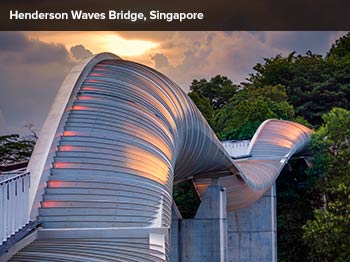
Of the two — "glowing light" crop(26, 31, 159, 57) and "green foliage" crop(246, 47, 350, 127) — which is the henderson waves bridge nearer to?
"glowing light" crop(26, 31, 159, 57)

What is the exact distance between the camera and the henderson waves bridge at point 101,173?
224 inches

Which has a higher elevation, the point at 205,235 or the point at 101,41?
the point at 101,41

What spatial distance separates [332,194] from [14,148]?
8.05 meters

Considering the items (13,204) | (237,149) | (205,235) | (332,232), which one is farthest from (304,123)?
(13,204)

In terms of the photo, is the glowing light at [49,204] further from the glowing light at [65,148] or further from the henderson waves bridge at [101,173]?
the glowing light at [65,148]

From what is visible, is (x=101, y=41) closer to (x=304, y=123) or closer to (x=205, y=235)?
(x=205, y=235)

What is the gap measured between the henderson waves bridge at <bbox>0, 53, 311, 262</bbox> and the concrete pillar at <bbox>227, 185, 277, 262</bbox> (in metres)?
7.43

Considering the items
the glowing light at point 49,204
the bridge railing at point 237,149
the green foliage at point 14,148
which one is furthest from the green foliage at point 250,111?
the glowing light at point 49,204

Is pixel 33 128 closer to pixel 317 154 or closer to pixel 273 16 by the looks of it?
pixel 273 16

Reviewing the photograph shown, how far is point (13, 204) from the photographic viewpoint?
5051mm

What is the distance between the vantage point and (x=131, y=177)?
23.0 ft

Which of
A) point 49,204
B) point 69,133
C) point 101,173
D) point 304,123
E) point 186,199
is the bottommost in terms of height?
point 49,204

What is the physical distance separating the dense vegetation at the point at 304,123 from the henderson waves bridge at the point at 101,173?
5028mm

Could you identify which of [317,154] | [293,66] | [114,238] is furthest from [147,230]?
[293,66]
